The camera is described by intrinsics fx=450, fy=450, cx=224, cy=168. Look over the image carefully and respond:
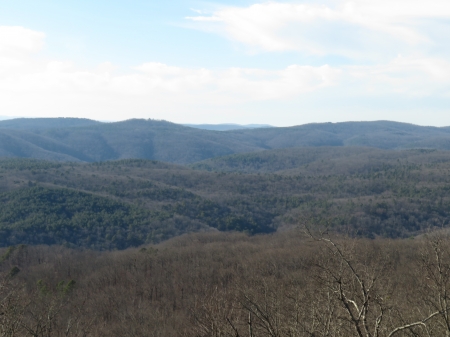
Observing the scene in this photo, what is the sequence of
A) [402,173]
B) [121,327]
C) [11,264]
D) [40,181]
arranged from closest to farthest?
[121,327] → [11,264] → [40,181] → [402,173]

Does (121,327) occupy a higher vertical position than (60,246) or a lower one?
higher

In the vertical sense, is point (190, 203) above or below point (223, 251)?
below

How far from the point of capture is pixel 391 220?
3698 inches

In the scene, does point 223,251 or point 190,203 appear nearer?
point 223,251

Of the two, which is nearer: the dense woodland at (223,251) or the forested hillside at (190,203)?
the dense woodland at (223,251)

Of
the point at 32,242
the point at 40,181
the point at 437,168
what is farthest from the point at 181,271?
the point at 437,168

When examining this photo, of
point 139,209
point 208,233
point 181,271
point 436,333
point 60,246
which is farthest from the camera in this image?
point 139,209

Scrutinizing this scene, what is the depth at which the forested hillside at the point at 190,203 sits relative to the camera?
87000 millimetres

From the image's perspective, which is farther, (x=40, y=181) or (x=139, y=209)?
(x=40, y=181)

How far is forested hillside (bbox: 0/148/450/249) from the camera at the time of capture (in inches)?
3425

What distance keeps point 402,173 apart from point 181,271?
10202 centimetres

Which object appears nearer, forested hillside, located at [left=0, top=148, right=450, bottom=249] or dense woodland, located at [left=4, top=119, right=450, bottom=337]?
dense woodland, located at [left=4, top=119, right=450, bottom=337]

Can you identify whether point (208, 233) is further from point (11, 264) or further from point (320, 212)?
point (11, 264)

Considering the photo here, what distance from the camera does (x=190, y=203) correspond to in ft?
359
